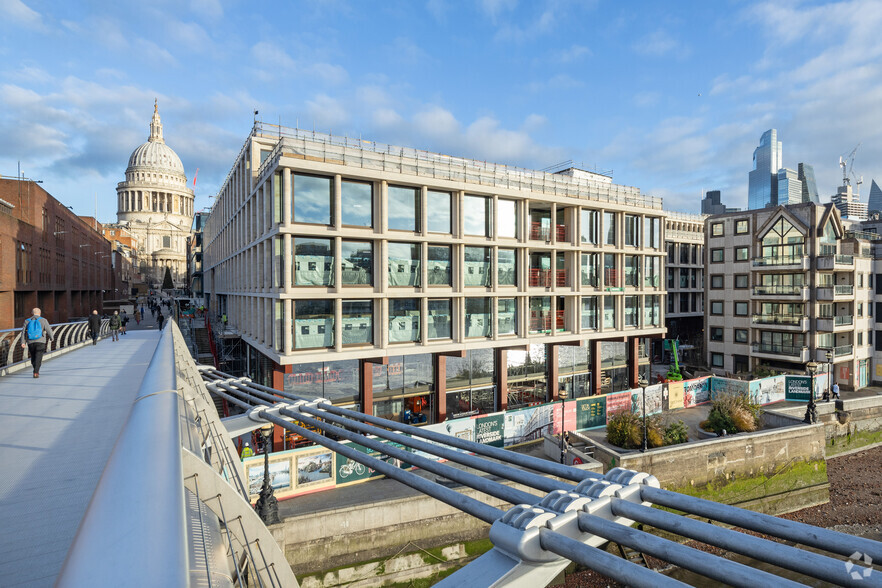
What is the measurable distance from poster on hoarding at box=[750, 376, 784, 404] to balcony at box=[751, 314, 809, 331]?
355 inches

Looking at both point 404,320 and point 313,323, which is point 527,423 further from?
point 313,323

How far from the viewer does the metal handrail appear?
117 centimetres

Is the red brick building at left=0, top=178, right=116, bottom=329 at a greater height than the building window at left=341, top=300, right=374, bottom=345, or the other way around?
the red brick building at left=0, top=178, right=116, bottom=329

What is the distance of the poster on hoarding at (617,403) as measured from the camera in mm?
26141

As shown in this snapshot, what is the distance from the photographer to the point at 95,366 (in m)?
14.8

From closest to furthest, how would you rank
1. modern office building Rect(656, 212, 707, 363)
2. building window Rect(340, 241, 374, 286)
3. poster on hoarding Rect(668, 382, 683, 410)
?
building window Rect(340, 241, 374, 286), poster on hoarding Rect(668, 382, 683, 410), modern office building Rect(656, 212, 707, 363)

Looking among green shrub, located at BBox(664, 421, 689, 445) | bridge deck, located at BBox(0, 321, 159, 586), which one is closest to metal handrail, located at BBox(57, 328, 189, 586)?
bridge deck, located at BBox(0, 321, 159, 586)

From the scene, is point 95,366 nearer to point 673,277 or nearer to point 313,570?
point 313,570

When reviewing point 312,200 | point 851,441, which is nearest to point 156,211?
point 312,200

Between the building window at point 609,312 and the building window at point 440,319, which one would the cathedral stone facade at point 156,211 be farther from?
the building window at point 609,312

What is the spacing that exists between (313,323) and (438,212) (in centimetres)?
898

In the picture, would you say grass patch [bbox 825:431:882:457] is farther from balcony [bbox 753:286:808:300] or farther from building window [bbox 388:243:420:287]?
building window [bbox 388:243:420:287]

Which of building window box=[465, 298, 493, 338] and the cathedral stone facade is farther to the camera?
the cathedral stone facade

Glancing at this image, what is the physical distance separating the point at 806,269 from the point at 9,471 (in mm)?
49579
